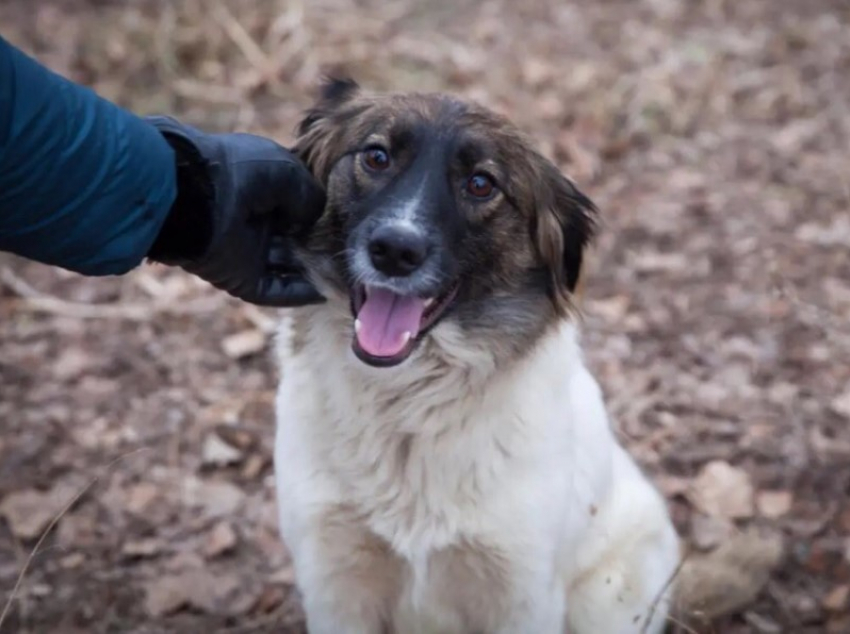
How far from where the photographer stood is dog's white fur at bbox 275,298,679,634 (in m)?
3.18

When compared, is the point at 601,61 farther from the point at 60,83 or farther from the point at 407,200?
the point at 60,83

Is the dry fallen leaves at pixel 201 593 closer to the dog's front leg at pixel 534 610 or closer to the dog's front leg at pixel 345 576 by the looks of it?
the dog's front leg at pixel 345 576

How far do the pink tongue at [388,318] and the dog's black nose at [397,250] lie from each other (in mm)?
137

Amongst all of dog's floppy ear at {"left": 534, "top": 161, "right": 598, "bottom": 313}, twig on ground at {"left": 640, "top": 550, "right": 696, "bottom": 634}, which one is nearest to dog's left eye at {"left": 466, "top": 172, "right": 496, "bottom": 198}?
dog's floppy ear at {"left": 534, "top": 161, "right": 598, "bottom": 313}

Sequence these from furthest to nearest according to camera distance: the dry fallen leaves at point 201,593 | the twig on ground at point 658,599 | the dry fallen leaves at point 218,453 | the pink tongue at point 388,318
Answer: the dry fallen leaves at point 218,453 → the dry fallen leaves at point 201,593 → the twig on ground at point 658,599 → the pink tongue at point 388,318

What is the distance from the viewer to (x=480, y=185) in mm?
3193

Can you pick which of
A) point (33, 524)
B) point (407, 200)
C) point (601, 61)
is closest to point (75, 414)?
point (33, 524)

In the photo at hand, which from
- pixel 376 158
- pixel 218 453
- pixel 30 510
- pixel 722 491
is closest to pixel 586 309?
pixel 722 491

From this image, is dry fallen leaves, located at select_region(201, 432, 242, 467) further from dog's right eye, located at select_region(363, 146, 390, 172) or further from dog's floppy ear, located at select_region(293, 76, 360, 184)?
dog's right eye, located at select_region(363, 146, 390, 172)

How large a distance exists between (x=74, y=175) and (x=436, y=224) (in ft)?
3.06

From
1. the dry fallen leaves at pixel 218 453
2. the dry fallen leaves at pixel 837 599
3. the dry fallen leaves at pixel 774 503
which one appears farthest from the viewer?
the dry fallen leaves at pixel 218 453

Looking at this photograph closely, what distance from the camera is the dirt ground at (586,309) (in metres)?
4.26

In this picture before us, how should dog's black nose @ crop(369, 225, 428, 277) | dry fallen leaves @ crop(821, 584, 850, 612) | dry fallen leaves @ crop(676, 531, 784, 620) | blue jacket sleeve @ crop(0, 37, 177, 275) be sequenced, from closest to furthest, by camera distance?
blue jacket sleeve @ crop(0, 37, 177, 275), dog's black nose @ crop(369, 225, 428, 277), dry fallen leaves @ crop(676, 531, 784, 620), dry fallen leaves @ crop(821, 584, 850, 612)

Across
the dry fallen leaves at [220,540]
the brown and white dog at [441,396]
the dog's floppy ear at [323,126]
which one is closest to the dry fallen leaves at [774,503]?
the brown and white dog at [441,396]
